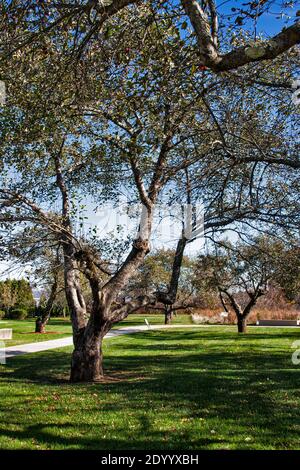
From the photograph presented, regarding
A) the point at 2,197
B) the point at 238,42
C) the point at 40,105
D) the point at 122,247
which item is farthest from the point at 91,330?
the point at 238,42

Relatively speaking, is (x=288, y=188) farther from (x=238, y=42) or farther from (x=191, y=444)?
(x=191, y=444)

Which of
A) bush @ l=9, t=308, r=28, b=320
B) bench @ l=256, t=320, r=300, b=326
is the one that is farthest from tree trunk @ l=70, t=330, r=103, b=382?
bush @ l=9, t=308, r=28, b=320

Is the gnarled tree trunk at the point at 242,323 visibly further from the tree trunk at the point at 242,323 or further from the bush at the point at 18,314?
the bush at the point at 18,314

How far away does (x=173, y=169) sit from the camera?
9.41 meters

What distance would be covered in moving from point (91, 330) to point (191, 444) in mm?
5397

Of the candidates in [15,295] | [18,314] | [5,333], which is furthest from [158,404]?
[15,295]

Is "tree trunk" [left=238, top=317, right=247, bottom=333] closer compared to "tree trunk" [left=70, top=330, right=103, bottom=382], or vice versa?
"tree trunk" [left=70, top=330, right=103, bottom=382]

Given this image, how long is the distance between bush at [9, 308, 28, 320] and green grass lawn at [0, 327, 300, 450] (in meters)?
25.9

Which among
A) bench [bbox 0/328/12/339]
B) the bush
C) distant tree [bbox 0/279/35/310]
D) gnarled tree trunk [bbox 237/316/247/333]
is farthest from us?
the bush

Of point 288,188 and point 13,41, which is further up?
point 13,41

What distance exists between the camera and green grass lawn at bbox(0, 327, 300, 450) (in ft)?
18.1

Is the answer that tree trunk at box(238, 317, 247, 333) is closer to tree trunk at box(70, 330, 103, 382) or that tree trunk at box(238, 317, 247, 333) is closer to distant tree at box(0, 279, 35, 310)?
tree trunk at box(70, 330, 103, 382)

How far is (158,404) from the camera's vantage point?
7.55m
